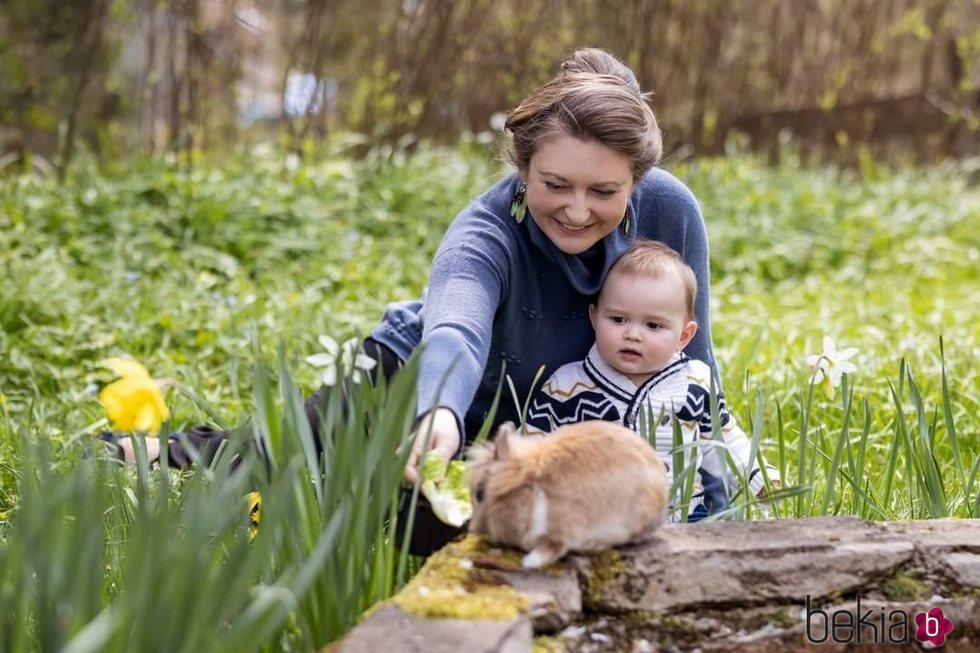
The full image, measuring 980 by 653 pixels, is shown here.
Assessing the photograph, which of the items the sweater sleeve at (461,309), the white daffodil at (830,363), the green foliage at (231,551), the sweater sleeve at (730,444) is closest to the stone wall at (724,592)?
the green foliage at (231,551)

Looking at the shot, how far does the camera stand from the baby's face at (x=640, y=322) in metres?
2.51

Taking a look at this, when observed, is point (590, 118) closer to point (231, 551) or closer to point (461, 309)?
point (461, 309)

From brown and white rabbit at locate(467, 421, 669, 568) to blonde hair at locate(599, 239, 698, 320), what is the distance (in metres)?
0.88

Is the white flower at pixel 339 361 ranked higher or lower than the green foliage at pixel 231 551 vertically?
higher

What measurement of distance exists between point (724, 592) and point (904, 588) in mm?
291

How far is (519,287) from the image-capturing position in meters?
2.59

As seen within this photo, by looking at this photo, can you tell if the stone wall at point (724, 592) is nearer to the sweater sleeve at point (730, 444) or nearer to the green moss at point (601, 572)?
the green moss at point (601, 572)

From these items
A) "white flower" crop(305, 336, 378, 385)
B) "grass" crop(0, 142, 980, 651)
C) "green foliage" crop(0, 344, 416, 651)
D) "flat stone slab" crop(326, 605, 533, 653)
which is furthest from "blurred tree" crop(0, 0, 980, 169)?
"flat stone slab" crop(326, 605, 533, 653)

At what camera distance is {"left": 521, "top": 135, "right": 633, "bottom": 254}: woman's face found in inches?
93.4

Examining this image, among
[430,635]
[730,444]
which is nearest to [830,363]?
[730,444]

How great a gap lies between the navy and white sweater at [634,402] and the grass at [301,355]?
4.3 inches

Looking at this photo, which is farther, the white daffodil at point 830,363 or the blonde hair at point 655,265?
the blonde hair at point 655,265

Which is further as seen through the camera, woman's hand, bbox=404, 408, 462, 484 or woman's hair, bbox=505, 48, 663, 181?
woman's hair, bbox=505, 48, 663, 181

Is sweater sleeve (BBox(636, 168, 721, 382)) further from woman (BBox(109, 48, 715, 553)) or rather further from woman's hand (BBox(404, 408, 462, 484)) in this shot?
woman's hand (BBox(404, 408, 462, 484))
